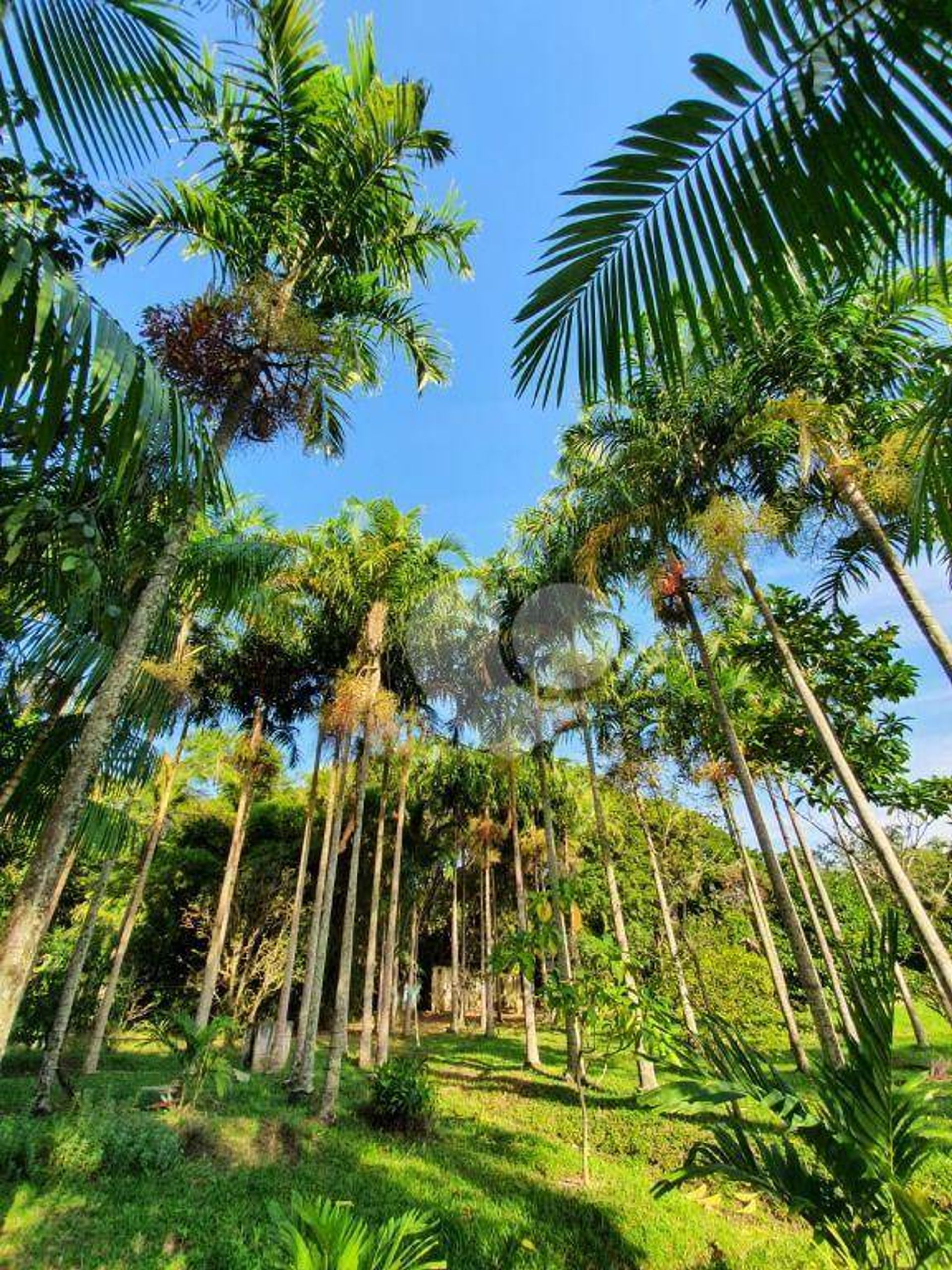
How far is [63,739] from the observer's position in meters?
4.59

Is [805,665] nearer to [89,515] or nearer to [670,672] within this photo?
[670,672]

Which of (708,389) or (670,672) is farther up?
(708,389)

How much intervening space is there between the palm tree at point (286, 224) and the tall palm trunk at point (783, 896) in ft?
22.4

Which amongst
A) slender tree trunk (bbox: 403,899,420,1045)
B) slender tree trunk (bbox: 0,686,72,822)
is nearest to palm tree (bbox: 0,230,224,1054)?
slender tree trunk (bbox: 0,686,72,822)

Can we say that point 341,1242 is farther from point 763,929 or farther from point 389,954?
point 389,954

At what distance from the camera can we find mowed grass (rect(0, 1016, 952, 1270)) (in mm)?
4961

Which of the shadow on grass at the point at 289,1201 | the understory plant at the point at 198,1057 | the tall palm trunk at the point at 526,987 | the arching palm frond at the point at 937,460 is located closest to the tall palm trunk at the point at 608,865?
the tall palm trunk at the point at 526,987

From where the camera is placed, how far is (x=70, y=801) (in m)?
3.09

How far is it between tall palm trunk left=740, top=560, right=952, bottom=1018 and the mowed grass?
290 cm

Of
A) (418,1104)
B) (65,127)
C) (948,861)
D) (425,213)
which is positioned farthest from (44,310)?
(948,861)

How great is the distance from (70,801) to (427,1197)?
6.46 metres

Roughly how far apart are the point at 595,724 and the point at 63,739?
39.8ft

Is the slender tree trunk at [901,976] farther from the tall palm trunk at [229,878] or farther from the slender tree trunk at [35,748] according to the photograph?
the tall palm trunk at [229,878]

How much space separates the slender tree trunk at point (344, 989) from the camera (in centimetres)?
920
